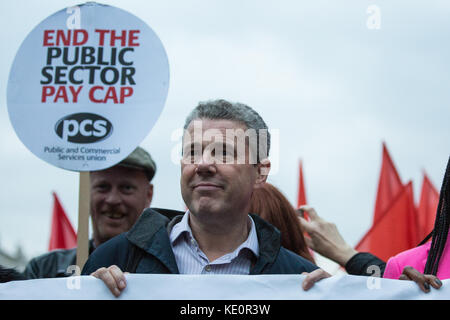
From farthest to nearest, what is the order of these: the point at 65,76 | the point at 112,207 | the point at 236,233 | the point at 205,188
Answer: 1. the point at 112,207
2. the point at 65,76
3. the point at 236,233
4. the point at 205,188

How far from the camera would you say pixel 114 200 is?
3414 millimetres

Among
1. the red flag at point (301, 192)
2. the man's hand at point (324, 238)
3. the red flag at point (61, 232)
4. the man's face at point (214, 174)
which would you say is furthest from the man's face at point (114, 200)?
the red flag at point (301, 192)

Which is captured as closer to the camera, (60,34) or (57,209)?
(60,34)

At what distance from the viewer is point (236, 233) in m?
2.13

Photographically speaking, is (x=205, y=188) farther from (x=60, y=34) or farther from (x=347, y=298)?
(x=60, y=34)

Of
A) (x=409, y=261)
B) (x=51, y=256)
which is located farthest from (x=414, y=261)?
(x=51, y=256)

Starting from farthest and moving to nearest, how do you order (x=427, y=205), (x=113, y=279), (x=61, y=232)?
(x=427, y=205)
(x=61, y=232)
(x=113, y=279)

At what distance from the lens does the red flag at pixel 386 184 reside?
533 cm

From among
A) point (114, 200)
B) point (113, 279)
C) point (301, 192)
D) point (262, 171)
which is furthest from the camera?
point (301, 192)

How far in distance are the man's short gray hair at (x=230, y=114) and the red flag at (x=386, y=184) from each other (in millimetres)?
3270

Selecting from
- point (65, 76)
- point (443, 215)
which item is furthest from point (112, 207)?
point (443, 215)

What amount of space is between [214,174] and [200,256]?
283mm

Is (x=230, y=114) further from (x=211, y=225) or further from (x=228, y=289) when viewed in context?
(x=228, y=289)

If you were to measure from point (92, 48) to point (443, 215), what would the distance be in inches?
59.3
